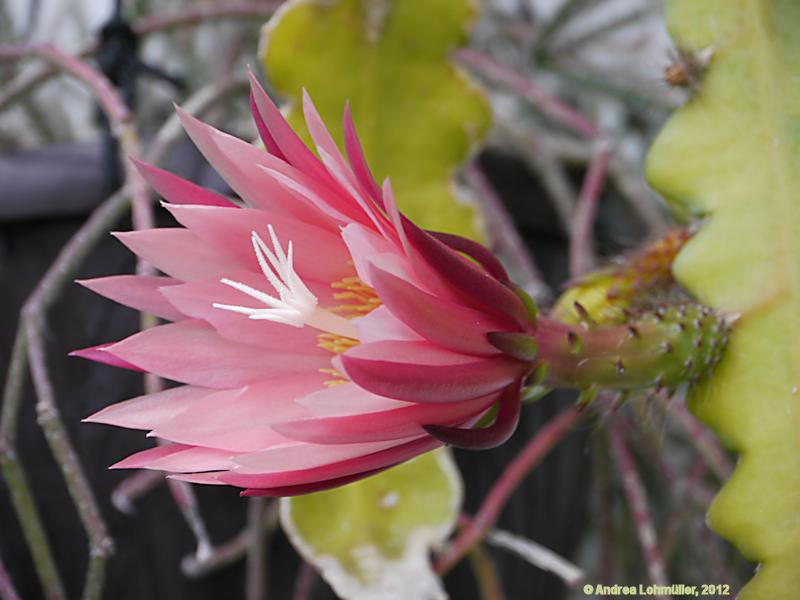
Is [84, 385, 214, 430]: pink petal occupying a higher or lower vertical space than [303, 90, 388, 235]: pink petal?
lower

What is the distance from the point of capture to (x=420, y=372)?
9.4 inches

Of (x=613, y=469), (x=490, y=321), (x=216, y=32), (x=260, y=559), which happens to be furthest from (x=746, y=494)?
(x=216, y=32)

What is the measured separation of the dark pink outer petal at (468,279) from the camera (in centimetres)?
24

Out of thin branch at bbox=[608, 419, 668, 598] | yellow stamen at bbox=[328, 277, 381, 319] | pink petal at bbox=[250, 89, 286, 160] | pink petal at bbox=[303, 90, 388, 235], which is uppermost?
pink petal at bbox=[250, 89, 286, 160]

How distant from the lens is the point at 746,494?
1.01ft

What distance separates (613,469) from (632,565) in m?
0.11

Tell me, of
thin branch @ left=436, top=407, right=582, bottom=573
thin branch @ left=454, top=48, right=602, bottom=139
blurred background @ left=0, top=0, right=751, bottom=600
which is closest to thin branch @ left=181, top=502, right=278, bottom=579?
blurred background @ left=0, top=0, right=751, bottom=600

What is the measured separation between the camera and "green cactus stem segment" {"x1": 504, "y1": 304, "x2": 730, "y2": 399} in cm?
30

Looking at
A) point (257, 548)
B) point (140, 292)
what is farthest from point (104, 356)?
point (257, 548)

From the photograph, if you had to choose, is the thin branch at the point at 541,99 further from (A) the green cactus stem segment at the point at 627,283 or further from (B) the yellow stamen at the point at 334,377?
(B) the yellow stamen at the point at 334,377

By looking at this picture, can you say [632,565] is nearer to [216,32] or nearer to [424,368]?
[424,368]

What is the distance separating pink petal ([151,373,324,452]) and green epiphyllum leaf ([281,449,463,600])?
0.17m

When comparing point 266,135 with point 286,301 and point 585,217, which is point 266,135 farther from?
point 585,217

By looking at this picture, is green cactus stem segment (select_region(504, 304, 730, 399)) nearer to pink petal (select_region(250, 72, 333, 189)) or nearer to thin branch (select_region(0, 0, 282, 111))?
pink petal (select_region(250, 72, 333, 189))
